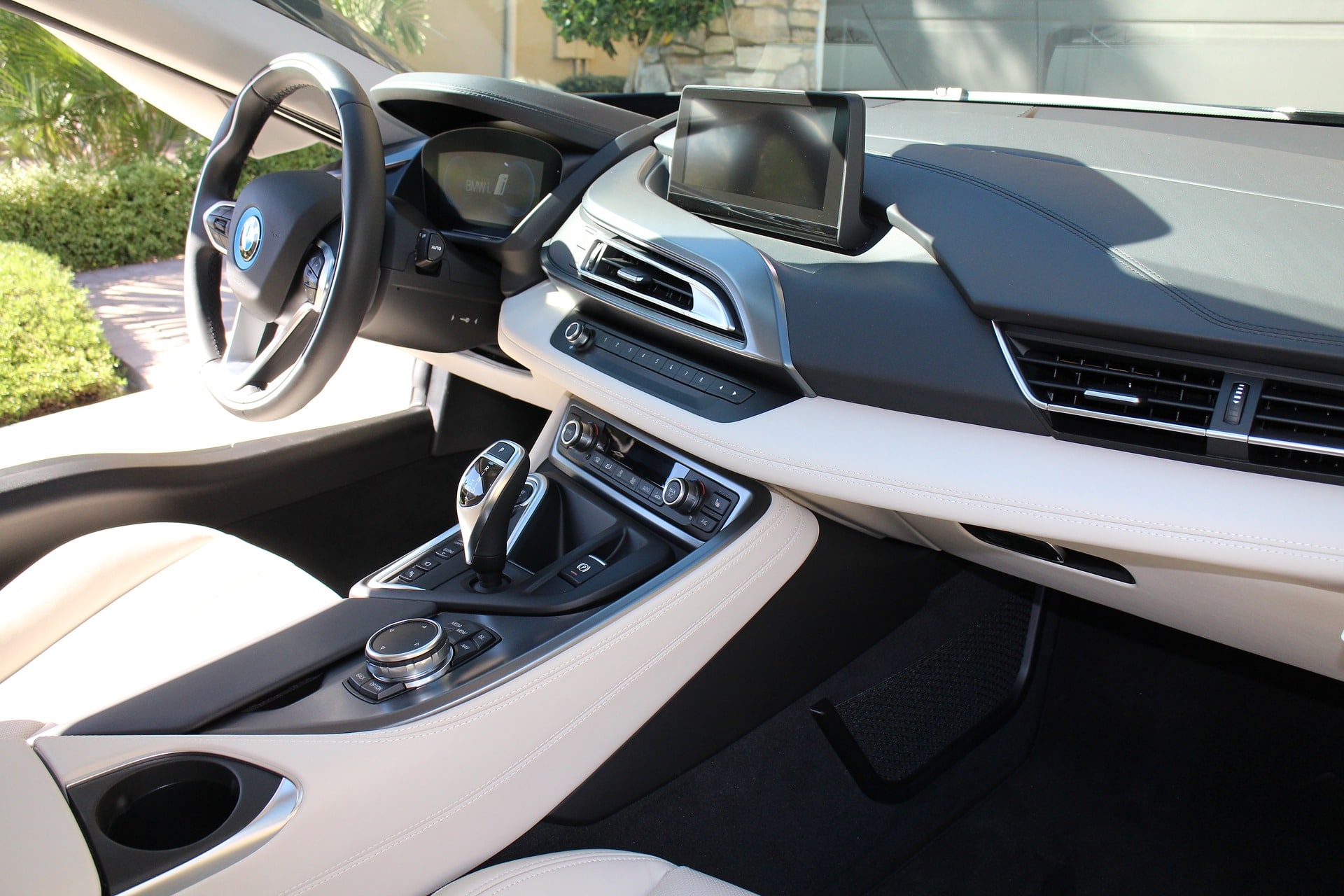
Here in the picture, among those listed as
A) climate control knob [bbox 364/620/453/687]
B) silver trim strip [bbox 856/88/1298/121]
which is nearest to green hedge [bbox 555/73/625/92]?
silver trim strip [bbox 856/88/1298/121]

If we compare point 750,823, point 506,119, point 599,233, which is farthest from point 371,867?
point 506,119

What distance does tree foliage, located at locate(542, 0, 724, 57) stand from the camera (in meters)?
2.52

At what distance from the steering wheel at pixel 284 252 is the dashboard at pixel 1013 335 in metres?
0.35

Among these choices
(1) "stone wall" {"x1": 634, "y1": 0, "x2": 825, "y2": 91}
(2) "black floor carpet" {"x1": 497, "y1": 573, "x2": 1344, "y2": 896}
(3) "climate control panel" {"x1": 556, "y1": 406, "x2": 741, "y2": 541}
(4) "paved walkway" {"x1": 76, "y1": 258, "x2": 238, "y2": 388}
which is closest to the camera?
(3) "climate control panel" {"x1": 556, "y1": 406, "x2": 741, "y2": 541}

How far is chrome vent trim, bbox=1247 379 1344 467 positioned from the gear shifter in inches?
35.9

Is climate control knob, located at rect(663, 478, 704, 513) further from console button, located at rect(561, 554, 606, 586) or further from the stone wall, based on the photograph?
the stone wall

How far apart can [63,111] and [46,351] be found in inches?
119

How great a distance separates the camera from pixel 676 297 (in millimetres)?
1384

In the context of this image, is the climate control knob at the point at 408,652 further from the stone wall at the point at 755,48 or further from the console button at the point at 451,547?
the stone wall at the point at 755,48

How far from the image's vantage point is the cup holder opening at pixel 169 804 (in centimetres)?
90

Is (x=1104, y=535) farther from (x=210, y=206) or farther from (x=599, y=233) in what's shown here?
(x=210, y=206)

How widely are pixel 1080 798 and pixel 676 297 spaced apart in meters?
1.25

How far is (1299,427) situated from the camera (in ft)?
3.09

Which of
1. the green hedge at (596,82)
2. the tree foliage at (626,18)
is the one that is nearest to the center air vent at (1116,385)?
the tree foliage at (626,18)
